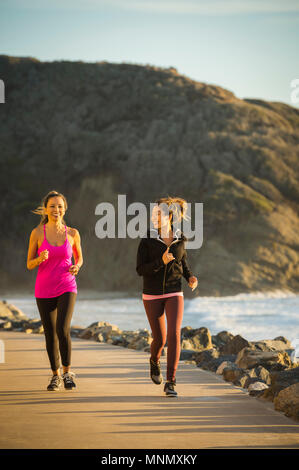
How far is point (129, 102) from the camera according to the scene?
275 ft

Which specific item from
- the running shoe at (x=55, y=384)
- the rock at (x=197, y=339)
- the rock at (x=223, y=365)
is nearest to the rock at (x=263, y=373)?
the rock at (x=223, y=365)

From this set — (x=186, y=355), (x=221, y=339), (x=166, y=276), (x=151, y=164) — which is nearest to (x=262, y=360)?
(x=186, y=355)

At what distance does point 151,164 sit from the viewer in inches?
2931

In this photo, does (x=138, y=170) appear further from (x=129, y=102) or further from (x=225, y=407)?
(x=225, y=407)

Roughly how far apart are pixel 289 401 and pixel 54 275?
2.78 meters

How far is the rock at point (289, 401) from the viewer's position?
6477 millimetres

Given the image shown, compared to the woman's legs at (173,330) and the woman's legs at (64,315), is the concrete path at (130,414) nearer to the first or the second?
the woman's legs at (173,330)

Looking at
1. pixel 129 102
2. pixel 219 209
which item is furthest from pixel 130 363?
pixel 129 102

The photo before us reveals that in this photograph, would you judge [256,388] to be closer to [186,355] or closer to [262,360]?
[262,360]

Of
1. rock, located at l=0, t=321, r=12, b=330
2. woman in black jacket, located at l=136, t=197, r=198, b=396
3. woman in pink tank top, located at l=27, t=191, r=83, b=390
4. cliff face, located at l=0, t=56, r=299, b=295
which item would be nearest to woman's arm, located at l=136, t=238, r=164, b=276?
woman in black jacket, located at l=136, t=197, r=198, b=396

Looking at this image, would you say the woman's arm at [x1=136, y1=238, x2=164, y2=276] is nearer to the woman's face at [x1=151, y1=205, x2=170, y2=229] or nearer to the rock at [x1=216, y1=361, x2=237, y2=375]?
the woman's face at [x1=151, y1=205, x2=170, y2=229]

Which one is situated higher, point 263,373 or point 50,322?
point 50,322

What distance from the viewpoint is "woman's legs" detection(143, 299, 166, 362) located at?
7.72 meters
